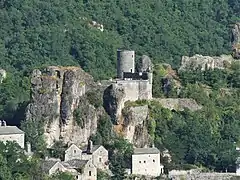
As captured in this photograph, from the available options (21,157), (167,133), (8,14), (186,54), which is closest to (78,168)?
(21,157)

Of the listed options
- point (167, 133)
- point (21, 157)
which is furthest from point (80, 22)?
point (21, 157)

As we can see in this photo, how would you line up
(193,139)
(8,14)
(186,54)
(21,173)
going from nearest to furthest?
(21,173)
(193,139)
(186,54)
(8,14)

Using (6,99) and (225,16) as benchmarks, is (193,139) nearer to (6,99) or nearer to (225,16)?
→ (6,99)

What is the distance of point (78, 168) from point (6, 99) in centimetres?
1404

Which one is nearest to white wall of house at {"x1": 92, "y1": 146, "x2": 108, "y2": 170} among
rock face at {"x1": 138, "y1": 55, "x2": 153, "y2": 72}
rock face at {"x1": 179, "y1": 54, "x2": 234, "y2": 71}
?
rock face at {"x1": 138, "y1": 55, "x2": 153, "y2": 72}

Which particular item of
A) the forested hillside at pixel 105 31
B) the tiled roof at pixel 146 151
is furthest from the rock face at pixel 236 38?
the tiled roof at pixel 146 151

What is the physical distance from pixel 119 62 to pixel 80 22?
28.5m

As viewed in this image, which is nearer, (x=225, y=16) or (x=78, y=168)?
(x=78, y=168)

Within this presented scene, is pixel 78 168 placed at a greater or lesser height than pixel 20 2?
lesser

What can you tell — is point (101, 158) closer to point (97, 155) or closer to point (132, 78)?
point (97, 155)

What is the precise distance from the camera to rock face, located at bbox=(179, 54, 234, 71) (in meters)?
90.4

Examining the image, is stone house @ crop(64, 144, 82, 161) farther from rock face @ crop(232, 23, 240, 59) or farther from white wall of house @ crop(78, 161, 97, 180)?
rock face @ crop(232, 23, 240, 59)

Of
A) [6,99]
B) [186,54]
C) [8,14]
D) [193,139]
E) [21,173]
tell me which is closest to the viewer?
[21,173]

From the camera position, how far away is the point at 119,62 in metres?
86.6
